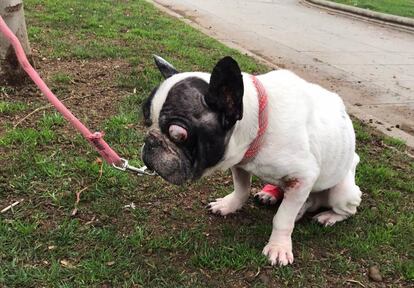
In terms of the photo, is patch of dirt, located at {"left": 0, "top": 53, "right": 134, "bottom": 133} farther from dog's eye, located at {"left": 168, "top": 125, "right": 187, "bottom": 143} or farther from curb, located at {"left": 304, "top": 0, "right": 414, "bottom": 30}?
curb, located at {"left": 304, "top": 0, "right": 414, "bottom": 30}

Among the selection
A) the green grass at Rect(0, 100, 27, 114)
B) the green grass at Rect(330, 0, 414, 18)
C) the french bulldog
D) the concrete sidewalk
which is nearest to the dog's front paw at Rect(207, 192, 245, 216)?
the french bulldog

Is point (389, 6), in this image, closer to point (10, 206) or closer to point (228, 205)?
point (228, 205)

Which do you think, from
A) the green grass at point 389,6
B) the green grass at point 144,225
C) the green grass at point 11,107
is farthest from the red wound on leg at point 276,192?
the green grass at point 389,6

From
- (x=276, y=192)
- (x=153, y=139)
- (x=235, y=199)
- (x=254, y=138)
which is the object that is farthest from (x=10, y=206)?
(x=276, y=192)

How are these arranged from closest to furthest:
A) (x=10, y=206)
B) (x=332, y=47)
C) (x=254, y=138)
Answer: (x=254, y=138) → (x=10, y=206) → (x=332, y=47)

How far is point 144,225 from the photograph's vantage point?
3.61 m

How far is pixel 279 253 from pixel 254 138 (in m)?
0.84

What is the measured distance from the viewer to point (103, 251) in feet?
10.7

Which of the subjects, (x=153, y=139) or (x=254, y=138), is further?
(x=254, y=138)

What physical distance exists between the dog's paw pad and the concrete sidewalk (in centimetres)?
245

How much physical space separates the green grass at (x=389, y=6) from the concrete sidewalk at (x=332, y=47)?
5.98ft

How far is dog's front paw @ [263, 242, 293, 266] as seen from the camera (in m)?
3.30

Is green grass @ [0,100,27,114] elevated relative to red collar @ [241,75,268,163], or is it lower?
lower

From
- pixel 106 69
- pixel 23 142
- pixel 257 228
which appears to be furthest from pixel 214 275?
pixel 106 69
